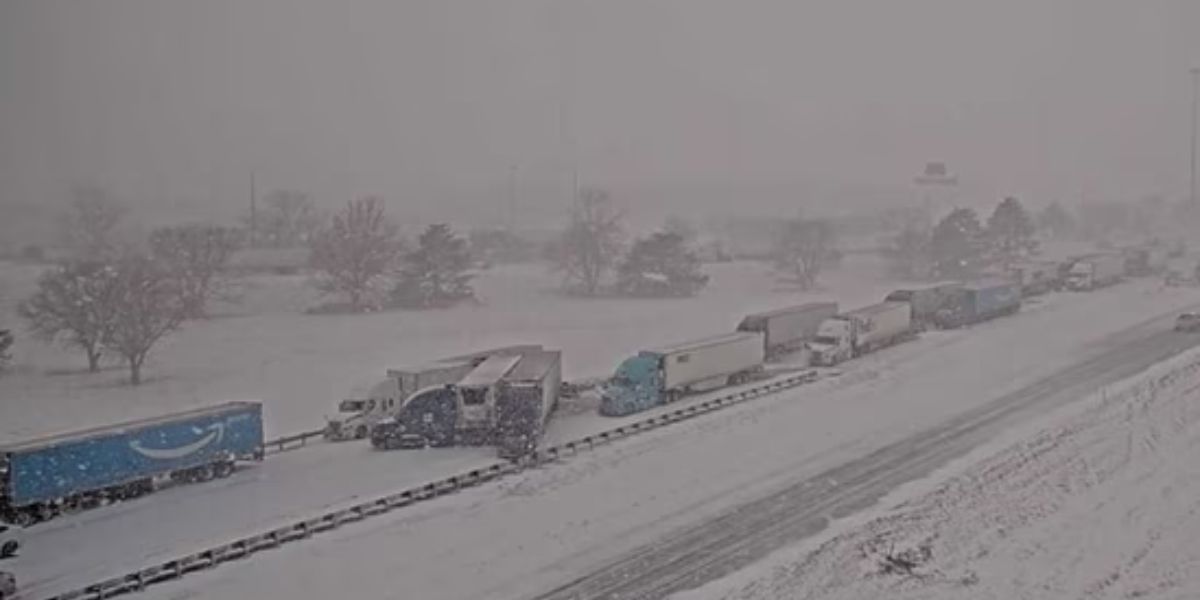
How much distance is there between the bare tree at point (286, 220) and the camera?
280ft

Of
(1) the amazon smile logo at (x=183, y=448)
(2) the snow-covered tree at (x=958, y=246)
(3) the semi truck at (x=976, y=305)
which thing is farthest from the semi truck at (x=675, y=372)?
(2) the snow-covered tree at (x=958, y=246)

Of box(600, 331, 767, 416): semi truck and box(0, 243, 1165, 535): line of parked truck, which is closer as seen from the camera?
box(0, 243, 1165, 535): line of parked truck

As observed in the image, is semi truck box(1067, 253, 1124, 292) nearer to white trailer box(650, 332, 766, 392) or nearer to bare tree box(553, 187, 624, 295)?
bare tree box(553, 187, 624, 295)

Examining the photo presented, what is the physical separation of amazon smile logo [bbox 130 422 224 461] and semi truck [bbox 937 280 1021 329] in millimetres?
36951

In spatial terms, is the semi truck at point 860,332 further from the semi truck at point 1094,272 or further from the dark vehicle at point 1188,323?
the semi truck at point 1094,272

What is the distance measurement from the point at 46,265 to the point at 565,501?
40237 mm

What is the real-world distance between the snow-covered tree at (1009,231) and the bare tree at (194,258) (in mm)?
54552

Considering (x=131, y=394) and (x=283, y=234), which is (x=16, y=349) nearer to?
(x=131, y=394)

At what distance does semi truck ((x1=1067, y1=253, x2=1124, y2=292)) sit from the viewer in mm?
70500

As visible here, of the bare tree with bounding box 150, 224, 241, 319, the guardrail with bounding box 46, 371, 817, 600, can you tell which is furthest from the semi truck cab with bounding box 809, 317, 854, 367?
the bare tree with bounding box 150, 224, 241, 319

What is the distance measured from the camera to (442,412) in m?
30.8

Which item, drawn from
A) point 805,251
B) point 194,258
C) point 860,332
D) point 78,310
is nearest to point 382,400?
point 78,310

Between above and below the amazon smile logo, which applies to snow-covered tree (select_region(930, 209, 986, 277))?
above

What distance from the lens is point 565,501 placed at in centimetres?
2497
